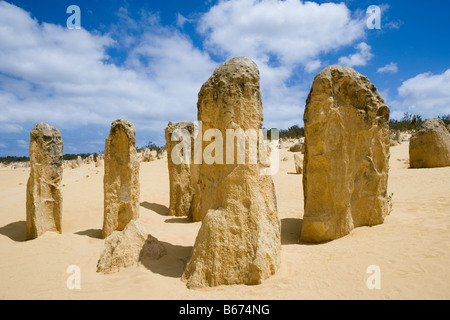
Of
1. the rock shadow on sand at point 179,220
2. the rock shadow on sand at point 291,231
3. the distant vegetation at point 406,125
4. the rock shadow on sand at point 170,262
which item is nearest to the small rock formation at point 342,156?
the rock shadow on sand at point 291,231

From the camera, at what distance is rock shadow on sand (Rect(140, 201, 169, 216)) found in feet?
31.5

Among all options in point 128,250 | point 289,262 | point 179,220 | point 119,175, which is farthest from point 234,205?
point 179,220

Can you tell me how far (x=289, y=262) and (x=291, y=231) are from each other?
2410 mm

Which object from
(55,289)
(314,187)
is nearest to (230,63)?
(314,187)

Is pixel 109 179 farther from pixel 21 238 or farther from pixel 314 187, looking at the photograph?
pixel 314 187

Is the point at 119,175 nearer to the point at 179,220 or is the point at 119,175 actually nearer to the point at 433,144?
the point at 179,220

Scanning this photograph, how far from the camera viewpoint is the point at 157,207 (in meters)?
10.1

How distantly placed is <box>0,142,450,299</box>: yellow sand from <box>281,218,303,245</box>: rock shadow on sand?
2cm

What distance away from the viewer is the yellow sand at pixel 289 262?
3.52 metres

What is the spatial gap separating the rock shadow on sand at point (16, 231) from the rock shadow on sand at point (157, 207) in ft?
11.5

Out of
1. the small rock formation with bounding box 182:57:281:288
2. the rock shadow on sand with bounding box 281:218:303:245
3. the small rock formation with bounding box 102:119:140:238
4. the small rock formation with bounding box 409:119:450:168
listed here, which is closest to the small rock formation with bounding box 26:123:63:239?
the small rock formation with bounding box 102:119:140:238

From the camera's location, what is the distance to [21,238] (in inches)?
273

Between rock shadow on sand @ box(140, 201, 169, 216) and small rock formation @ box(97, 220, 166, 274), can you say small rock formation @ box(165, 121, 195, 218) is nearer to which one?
rock shadow on sand @ box(140, 201, 169, 216)
